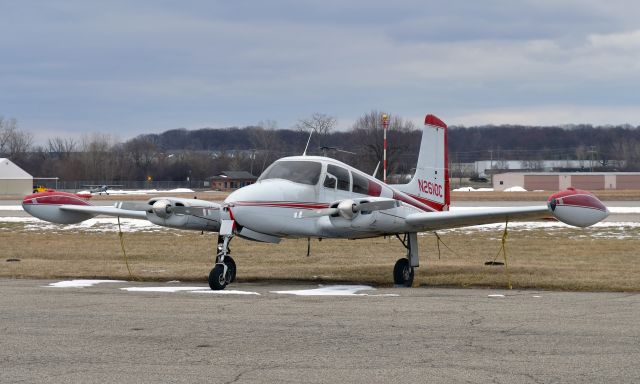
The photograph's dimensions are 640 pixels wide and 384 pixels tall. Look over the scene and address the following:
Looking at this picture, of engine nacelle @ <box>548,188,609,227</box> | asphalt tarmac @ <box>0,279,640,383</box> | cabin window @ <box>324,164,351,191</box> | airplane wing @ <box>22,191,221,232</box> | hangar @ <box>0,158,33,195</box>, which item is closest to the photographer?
asphalt tarmac @ <box>0,279,640,383</box>

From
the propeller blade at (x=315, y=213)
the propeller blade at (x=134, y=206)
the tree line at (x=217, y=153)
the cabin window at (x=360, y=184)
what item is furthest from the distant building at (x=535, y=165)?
the propeller blade at (x=315, y=213)

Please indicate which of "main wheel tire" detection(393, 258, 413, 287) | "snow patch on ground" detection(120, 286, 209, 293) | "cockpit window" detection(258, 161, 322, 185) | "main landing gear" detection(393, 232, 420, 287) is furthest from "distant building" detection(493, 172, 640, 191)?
"snow patch on ground" detection(120, 286, 209, 293)

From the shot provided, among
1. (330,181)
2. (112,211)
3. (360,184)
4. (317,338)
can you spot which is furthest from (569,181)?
(317,338)

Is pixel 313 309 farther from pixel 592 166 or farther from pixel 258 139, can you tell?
pixel 592 166

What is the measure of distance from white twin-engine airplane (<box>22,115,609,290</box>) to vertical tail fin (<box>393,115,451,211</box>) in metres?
1.37

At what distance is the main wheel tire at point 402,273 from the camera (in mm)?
19344

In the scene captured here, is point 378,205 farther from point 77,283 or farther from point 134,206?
point 77,283

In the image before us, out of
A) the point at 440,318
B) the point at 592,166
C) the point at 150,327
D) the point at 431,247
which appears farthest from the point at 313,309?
the point at 592,166

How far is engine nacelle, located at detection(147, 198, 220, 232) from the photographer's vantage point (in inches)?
707

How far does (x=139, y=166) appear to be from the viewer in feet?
422

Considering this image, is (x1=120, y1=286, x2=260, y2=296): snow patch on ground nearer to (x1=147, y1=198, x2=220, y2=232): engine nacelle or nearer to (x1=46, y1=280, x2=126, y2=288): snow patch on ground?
(x1=46, y1=280, x2=126, y2=288): snow patch on ground

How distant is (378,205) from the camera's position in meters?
17.3

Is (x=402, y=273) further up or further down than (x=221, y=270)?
further down

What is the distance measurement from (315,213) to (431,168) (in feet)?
16.4
